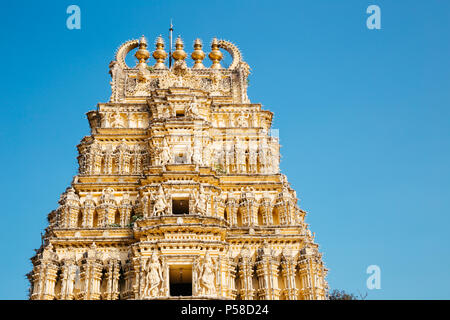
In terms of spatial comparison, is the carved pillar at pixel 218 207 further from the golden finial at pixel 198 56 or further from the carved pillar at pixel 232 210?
the golden finial at pixel 198 56

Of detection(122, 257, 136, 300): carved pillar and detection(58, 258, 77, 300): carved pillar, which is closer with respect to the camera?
detection(58, 258, 77, 300): carved pillar

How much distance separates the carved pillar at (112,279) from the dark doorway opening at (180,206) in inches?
205

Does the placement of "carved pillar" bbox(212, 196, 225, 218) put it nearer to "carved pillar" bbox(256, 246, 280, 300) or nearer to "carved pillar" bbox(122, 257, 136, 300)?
"carved pillar" bbox(256, 246, 280, 300)

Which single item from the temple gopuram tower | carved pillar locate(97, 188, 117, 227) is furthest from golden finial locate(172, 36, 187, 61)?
carved pillar locate(97, 188, 117, 227)

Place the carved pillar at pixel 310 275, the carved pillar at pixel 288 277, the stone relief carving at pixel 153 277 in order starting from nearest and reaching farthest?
the stone relief carving at pixel 153 277, the carved pillar at pixel 310 275, the carved pillar at pixel 288 277

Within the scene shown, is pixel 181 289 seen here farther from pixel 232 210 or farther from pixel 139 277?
pixel 232 210

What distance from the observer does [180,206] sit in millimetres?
34375

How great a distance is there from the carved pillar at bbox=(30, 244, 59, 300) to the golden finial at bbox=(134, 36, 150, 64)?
64.3 feet

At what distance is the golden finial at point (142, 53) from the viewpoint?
147 feet

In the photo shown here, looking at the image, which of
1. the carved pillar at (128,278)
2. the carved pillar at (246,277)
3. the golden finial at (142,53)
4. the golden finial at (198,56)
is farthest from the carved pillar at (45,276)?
the golden finial at (198,56)

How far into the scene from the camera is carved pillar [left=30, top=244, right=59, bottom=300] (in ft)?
97.9
